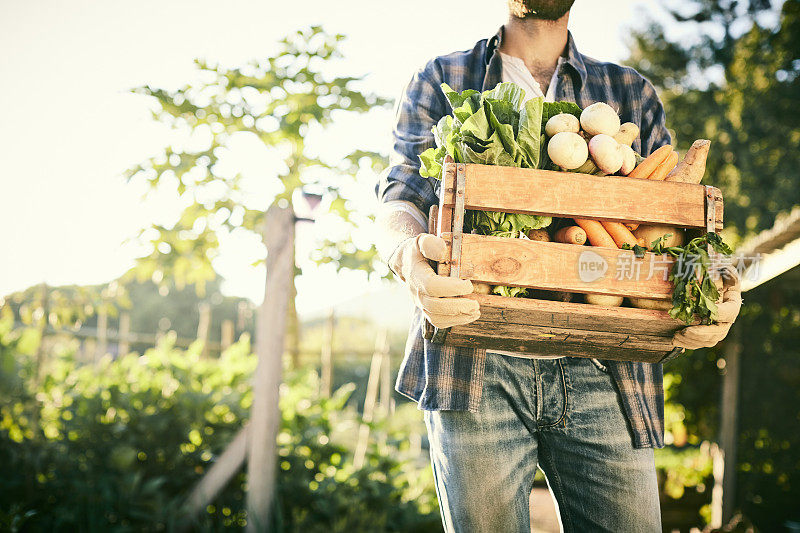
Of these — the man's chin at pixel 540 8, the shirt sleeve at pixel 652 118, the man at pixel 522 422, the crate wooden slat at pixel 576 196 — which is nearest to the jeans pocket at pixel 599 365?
the man at pixel 522 422

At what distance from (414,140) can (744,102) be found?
1741 centimetres

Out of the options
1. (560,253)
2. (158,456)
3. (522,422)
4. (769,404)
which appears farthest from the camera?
(769,404)

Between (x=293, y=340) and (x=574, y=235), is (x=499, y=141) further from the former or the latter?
(x=293, y=340)

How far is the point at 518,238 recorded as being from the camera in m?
1.38

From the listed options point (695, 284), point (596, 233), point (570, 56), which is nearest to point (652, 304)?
point (695, 284)

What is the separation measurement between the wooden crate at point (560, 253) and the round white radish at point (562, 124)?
125mm

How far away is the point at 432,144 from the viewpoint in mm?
1754

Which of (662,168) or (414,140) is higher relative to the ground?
(414,140)

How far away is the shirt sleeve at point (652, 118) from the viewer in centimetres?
188

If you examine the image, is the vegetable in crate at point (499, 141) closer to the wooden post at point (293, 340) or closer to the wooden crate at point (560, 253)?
the wooden crate at point (560, 253)

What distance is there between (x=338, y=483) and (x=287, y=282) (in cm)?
154

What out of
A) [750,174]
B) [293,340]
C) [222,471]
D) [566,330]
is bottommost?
[222,471]

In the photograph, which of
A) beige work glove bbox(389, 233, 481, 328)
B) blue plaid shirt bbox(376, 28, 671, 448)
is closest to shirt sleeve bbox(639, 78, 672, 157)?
blue plaid shirt bbox(376, 28, 671, 448)

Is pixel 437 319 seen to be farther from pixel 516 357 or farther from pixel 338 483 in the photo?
pixel 338 483
